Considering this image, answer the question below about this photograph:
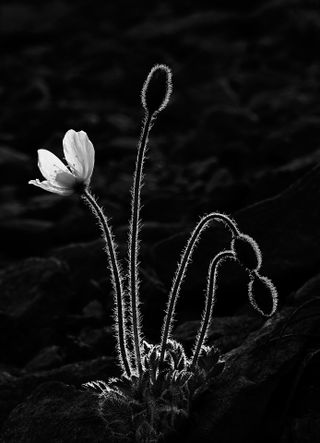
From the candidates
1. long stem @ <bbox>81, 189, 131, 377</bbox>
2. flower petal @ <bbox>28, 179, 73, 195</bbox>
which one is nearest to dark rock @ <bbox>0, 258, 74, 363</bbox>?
long stem @ <bbox>81, 189, 131, 377</bbox>

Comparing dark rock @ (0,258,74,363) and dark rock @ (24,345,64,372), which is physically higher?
dark rock @ (0,258,74,363)

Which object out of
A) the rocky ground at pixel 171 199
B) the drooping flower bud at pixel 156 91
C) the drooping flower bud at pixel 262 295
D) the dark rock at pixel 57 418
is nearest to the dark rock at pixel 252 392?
the rocky ground at pixel 171 199

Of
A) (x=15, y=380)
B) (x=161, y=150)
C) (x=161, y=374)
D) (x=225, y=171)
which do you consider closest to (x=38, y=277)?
(x=15, y=380)

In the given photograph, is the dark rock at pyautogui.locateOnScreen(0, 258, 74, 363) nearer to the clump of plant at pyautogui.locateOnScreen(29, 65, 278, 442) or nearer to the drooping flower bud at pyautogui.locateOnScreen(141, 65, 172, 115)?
the clump of plant at pyautogui.locateOnScreen(29, 65, 278, 442)

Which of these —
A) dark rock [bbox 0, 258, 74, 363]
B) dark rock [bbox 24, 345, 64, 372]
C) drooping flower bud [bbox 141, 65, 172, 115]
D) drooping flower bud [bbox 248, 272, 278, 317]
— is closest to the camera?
drooping flower bud [bbox 248, 272, 278, 317]

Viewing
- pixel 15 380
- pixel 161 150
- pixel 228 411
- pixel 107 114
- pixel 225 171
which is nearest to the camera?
pixel 228 411

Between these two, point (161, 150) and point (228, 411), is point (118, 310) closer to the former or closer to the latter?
point (228, 411)

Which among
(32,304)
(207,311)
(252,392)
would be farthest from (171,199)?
(252,392)
